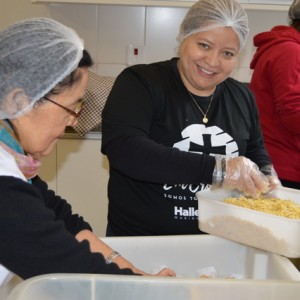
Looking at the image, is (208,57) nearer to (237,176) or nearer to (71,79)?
(237,176)

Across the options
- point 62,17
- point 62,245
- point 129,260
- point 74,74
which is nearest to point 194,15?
point 74,74

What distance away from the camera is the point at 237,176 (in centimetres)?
103

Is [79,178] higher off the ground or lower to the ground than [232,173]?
lower

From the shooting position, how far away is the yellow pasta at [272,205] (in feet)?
3.16

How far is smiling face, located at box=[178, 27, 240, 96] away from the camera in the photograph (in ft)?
4.01

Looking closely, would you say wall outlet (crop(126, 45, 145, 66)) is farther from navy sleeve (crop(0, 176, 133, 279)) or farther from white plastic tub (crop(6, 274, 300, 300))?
white plastic tub (crop(6, 274, 300, 300))

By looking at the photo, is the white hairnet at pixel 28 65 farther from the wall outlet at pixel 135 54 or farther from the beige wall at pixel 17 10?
the beige wall at pixel 17 10

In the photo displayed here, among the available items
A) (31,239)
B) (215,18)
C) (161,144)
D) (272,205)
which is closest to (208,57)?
(215,18)

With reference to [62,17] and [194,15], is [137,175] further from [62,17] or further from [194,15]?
[62,17]

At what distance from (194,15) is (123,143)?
1.47 ft

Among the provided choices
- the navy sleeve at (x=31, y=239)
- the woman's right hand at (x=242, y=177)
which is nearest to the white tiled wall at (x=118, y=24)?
the woman's right hand at (x=242, y=177)

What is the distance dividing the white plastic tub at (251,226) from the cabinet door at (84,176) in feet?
3.76

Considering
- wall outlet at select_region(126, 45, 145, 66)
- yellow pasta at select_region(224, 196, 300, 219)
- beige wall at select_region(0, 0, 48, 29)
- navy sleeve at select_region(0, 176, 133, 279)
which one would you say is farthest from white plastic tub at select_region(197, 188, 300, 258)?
beige wall at select_region(0, 0, 48, 29)

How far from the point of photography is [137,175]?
108 centimetres
